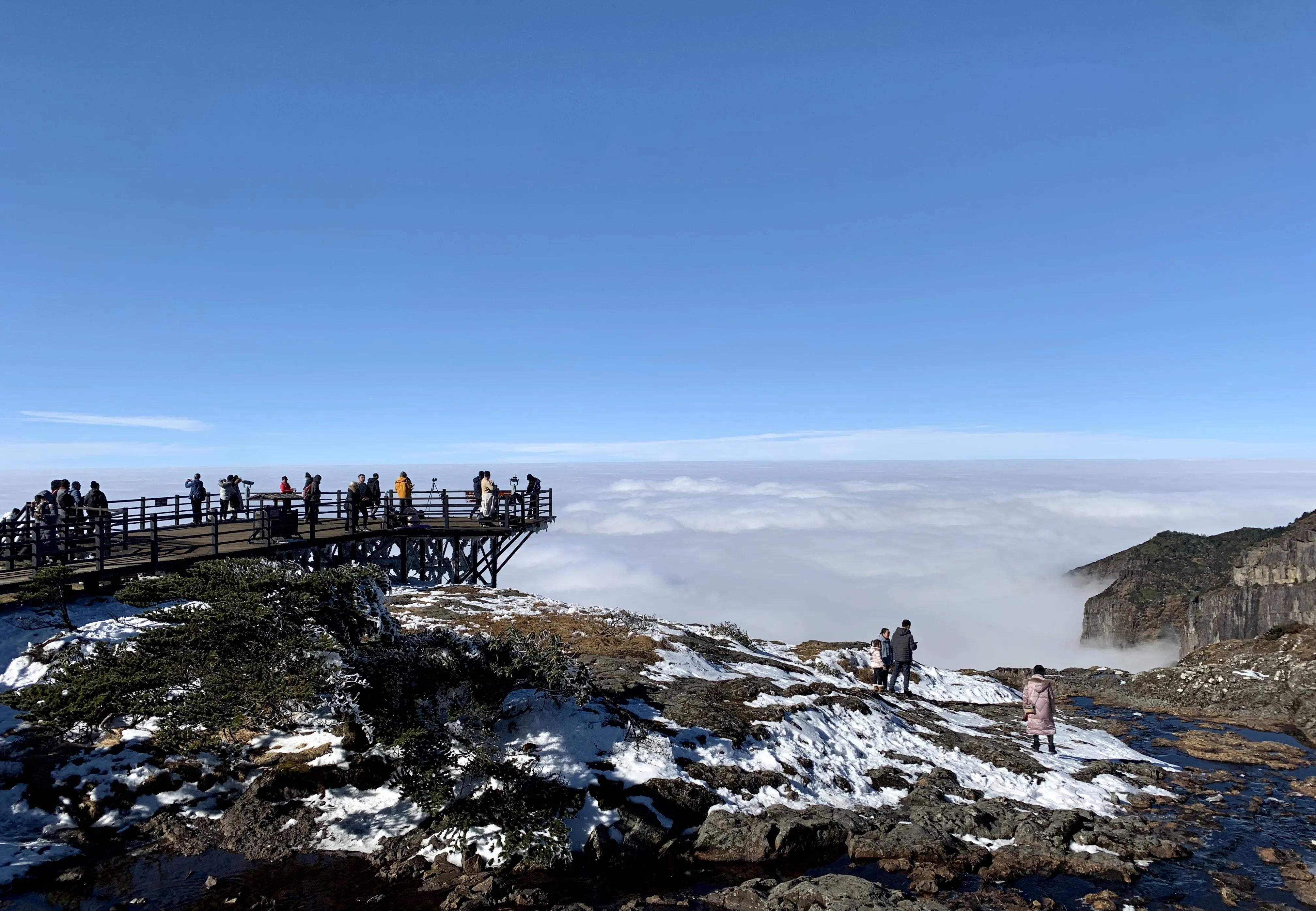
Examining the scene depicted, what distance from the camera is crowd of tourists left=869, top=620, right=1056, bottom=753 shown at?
14172 mm

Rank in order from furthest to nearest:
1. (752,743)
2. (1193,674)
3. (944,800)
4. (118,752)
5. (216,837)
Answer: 1. (1193,674)
2. (752,743)
3. (944,800)
4. (118,752)
5. (216,837)

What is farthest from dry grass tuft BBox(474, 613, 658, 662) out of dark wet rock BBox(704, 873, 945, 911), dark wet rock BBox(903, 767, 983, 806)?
dark wet rock BBox(704, 873, 945, 911)

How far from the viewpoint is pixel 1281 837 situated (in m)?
10.8

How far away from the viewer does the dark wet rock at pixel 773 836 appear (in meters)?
9.58

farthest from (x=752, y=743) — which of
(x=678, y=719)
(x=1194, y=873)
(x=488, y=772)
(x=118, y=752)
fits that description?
(x=118, y=752)

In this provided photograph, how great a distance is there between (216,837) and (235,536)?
17365mm

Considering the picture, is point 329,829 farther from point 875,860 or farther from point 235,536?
point 235,536

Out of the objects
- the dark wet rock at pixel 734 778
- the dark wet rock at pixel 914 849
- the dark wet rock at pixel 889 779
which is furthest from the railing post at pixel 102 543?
the dark wet rock at pixel 889 779

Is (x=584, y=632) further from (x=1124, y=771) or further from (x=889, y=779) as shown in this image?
(x=1124, y=771)

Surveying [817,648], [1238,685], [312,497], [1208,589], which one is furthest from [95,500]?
[1208,589]

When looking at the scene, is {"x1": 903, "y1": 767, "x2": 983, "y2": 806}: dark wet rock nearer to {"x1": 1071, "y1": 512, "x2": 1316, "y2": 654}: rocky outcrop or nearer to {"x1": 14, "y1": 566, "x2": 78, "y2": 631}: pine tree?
{"x1": 14, "y1": 566, "x2": 78, "y2": 631}: pine tree

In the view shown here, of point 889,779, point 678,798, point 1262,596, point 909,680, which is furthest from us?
point 1262,596

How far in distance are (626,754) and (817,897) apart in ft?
→ 12.5

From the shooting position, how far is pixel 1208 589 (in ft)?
185
